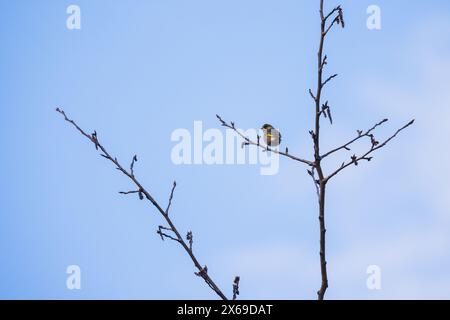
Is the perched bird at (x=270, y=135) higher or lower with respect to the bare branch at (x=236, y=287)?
higher

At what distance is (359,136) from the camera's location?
15.3ft

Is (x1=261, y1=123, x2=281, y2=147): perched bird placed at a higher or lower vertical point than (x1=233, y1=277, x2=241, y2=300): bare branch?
higher

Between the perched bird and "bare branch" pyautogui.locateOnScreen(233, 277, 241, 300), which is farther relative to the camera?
the perched bird

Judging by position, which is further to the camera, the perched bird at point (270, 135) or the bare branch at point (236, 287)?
the perched bird at point (270, 135)

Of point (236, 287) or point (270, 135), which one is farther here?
point (270, 135)

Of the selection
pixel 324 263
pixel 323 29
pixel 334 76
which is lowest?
pixel 324 263
